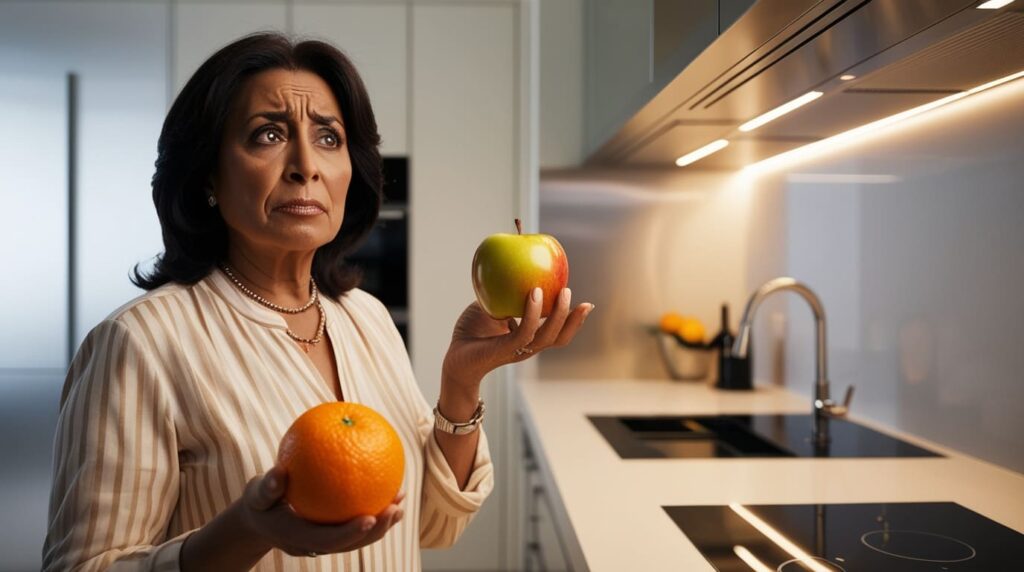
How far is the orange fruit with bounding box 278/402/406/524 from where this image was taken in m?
0.68

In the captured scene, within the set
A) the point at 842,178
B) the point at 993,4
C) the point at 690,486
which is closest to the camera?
the point at 993,4

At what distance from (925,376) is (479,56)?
83.3 inches

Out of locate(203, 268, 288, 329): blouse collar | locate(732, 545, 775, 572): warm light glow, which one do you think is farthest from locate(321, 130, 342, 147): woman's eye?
locate(732, 545, 775, 572): warm light glow

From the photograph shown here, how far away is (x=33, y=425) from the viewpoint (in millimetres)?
2621

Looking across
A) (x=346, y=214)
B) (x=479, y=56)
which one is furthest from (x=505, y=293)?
(x=479, y=56)

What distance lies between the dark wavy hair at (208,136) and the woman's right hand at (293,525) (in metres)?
0.39

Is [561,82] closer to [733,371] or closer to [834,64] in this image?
[733,371]

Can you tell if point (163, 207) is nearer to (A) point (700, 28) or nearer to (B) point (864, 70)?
(A) point (700, 28)

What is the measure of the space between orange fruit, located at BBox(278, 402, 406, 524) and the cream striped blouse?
203mm

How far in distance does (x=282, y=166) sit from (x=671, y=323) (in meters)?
1.79

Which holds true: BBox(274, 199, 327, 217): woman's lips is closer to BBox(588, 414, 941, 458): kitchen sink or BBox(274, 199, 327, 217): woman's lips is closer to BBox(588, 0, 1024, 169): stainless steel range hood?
BBox(588, 0, 1024, 169): stainless steel range hood

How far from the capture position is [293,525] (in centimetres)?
69

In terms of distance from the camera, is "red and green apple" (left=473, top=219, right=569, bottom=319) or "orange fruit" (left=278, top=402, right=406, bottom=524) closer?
"orange fruit" (left=278, top=402, right=406, bottom=524)

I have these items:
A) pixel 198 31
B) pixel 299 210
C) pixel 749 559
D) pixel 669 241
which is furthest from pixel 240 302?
pixel 198 31
